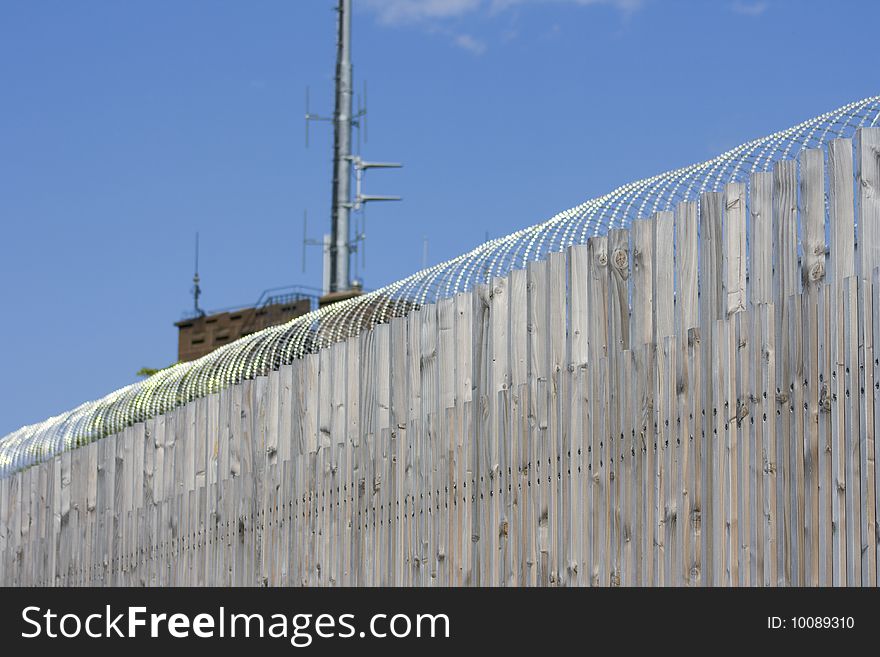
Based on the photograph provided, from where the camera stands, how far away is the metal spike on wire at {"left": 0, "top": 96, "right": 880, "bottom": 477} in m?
8.16

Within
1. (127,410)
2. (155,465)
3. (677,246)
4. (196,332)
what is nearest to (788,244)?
(677,246)

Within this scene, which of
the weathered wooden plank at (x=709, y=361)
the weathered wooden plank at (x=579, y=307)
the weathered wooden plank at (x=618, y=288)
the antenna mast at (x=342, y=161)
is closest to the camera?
the weathered wooden plank at (x=709, y=361)

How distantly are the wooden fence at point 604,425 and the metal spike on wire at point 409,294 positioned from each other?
0.24 metres

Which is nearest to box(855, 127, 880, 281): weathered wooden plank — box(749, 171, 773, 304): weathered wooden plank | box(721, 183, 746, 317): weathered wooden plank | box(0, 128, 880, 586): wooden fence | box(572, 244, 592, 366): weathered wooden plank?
box(0, 128, 880, 586): wooden fence

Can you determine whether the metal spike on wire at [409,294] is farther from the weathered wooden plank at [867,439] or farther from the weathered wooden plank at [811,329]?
the weathered wooden plank at [867,439]

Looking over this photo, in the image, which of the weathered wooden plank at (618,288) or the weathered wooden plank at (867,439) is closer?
the weathered wooden plank at (867,439)

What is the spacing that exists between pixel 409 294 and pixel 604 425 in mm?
2549

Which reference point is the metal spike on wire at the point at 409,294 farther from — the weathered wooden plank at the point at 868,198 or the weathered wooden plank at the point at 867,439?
the weathered wooden plank at the point at 867,439

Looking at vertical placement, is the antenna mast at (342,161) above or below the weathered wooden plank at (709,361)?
above

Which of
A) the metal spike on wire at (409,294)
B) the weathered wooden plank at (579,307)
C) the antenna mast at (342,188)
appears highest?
the antenna mast at (342,188)

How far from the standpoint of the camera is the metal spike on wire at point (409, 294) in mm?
8156

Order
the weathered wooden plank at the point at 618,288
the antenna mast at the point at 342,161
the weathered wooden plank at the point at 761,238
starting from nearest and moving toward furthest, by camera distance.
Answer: the weathered wooden plank at the point at 761,238, the weathered wooden plank at the point at 618,288, the antenna mast at the point at 342,161

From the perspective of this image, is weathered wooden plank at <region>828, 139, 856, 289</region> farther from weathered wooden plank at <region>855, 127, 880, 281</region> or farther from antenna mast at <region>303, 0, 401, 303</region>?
antenna mast at <region>303, 0, 401, 303</region>

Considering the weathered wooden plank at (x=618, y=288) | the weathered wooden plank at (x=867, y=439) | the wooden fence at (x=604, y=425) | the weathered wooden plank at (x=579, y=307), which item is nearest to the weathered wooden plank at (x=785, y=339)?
the wooden fence at (x=604, y=425)
